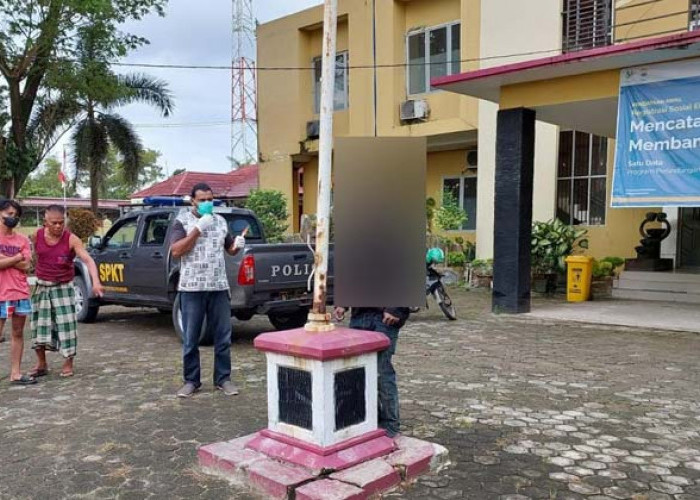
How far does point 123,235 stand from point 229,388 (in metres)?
4.36

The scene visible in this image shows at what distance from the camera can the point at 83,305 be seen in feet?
31.5

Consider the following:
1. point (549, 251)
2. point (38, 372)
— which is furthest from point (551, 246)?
A: point (38, 372)

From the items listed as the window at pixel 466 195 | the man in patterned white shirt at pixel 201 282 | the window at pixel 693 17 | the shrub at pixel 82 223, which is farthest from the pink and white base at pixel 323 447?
the shrub at pixel 82 223

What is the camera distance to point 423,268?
361cm

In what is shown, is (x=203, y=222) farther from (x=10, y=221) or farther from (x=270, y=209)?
(x=270, y=209)

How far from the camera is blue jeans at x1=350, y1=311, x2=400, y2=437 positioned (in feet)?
13.0

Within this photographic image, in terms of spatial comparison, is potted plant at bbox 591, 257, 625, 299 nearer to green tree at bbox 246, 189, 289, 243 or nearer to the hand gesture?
green tree at bbox 246, 189, 289, 243

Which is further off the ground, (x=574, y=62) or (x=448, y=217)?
(x=574, y=62)

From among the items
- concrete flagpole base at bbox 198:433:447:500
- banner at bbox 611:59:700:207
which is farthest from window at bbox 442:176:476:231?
concrete flagpole base at bbox 198:433:447:500

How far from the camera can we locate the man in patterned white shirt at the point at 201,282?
520 centimetres

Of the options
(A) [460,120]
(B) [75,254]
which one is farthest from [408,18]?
(B) [75,254]

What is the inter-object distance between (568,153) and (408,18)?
5624 millimetres

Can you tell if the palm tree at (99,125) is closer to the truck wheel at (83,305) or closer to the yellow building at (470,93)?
the yellow building at (470,93)

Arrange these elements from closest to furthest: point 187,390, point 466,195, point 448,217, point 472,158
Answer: point 187,390, point 448,217, point 472,158, point 466,195
